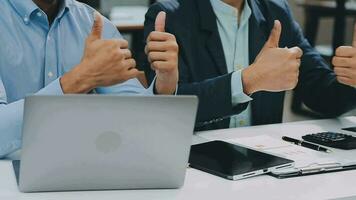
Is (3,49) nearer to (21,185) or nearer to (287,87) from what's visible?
(21,185)

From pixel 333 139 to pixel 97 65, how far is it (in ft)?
2.12

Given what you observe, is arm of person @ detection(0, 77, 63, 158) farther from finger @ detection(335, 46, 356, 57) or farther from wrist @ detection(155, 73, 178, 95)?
finger @ detection(335, 46, 356, 57)

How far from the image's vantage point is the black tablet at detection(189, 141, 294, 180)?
4.74 ft

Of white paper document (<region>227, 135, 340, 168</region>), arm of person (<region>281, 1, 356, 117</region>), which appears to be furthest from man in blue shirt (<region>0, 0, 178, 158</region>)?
arm of person (<region>281, 1, 356, 117</region>)

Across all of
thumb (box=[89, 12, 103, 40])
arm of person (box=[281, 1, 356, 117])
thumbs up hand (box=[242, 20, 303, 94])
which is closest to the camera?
thumb (box=[89, 12, 103, 40])

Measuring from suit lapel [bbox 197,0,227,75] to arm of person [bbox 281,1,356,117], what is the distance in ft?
0.93

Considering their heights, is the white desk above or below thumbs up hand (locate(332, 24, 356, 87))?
below

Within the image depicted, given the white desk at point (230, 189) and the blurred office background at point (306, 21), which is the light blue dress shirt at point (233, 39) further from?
the blurred office background at point (306, 21)

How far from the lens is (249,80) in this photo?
71.0 inches

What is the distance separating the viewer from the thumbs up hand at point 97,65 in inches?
60.0

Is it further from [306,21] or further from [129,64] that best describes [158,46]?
[306,21]

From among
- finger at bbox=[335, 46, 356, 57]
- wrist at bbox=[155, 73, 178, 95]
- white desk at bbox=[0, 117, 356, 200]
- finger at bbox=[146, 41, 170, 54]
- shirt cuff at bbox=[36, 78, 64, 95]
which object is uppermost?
finger at bbox=[146, 41, 170, 54]

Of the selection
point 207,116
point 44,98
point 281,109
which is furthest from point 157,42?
point 281,109

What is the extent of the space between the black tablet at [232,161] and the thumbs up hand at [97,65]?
0.87 feet
